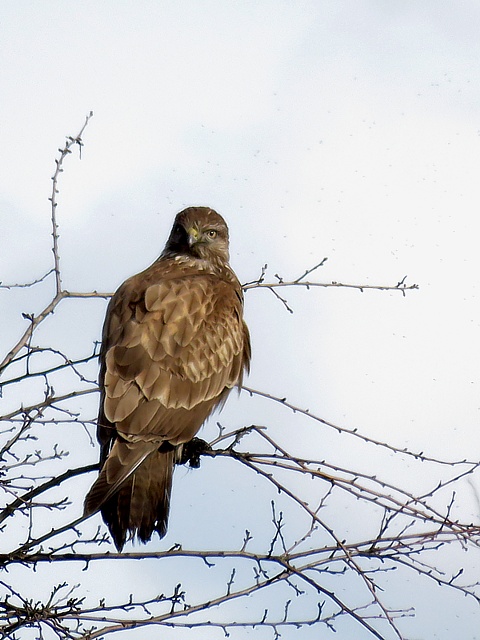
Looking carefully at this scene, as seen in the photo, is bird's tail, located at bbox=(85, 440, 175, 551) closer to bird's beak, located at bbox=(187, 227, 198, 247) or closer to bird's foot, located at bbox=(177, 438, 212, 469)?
bird's foot, located at bbox=(177, 438, 212, 469)

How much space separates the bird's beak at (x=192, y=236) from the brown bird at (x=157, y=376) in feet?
0.55

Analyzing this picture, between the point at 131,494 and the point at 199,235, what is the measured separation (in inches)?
81.0

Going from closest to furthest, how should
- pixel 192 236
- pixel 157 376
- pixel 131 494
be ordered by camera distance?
pixel 131 494
pixel 157 376
pixel 192 236

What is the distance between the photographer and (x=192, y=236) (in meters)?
5.50

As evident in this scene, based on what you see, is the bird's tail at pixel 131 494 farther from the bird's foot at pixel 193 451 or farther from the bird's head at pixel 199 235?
the bird's head at pixel 199 235

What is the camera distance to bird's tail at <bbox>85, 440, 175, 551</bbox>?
12.5ft

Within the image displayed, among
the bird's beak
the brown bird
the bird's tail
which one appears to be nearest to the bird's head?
the bird's beak

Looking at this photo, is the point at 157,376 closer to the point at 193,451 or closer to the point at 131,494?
the point at 193,451

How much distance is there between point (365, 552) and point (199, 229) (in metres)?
2.57

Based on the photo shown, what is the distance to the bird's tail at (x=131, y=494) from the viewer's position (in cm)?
380

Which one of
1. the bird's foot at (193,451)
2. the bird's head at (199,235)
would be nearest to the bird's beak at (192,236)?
the bird's head at (199,235)

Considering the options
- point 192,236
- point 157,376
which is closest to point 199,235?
point 192,236

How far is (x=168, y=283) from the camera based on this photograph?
4.76 meters

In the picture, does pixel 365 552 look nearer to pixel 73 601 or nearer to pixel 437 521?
pixel 437 521
